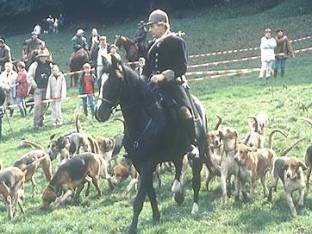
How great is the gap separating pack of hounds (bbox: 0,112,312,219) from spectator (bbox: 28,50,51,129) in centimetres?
568

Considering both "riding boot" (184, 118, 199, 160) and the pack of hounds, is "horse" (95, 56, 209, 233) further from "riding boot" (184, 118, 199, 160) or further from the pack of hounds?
the pack of hounds

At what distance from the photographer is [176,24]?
40.8m

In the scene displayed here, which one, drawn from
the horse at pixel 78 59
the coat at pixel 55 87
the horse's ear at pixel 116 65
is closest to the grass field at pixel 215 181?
the coat at pixel 55 87

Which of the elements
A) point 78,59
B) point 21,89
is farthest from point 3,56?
point 21,89

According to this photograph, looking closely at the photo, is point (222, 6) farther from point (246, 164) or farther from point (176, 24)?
point (246, 164)

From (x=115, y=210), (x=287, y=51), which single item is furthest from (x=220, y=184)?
(x=287, y=51)

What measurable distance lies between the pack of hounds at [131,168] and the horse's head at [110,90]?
1.99 meters

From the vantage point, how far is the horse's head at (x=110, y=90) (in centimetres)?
923

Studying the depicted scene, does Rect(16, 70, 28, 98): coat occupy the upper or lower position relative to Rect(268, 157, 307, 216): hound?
upper

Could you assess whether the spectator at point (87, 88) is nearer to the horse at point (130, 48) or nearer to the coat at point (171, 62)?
the horse at point (130, 48)

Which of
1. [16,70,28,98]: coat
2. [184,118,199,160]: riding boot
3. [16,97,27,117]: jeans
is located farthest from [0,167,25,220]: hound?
[16,97,27,117]: jeans

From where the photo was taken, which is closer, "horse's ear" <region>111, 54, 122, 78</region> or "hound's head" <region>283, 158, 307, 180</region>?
"horse's ear" <region>111, 54, 122, 78</region>

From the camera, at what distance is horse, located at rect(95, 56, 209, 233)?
30.4 feet

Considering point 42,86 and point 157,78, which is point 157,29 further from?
point 42,86
